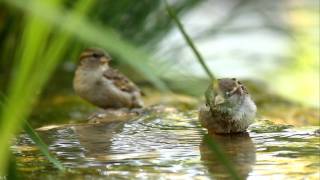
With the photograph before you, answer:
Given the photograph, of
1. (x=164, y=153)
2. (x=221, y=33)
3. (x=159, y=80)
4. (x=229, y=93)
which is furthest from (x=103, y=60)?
(x=159, y=80)

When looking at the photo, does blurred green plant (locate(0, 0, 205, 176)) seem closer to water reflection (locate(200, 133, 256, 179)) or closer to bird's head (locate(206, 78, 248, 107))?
water reflection (locate(200, 133, 256, 179))

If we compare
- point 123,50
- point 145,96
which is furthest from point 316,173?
point 145,96

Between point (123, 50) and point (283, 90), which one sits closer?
point (123, 50)

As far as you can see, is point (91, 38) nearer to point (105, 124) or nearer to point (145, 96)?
point (105, 124)

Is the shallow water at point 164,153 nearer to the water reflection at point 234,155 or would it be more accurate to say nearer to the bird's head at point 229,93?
the water reflection at point 234,155

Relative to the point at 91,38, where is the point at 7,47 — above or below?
above

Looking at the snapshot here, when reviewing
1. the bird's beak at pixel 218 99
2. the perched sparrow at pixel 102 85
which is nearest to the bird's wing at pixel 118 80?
the perched sparrow at pixel 102 85

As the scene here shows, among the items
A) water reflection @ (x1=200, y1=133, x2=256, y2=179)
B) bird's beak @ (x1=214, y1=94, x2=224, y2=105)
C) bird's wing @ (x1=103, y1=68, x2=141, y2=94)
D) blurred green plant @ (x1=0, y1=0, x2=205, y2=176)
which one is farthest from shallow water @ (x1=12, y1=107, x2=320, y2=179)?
bird's wing @ (x1=103, y1=68, x2=141, y2=94)

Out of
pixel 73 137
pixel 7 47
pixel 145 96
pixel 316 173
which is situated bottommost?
pixel 316 173
